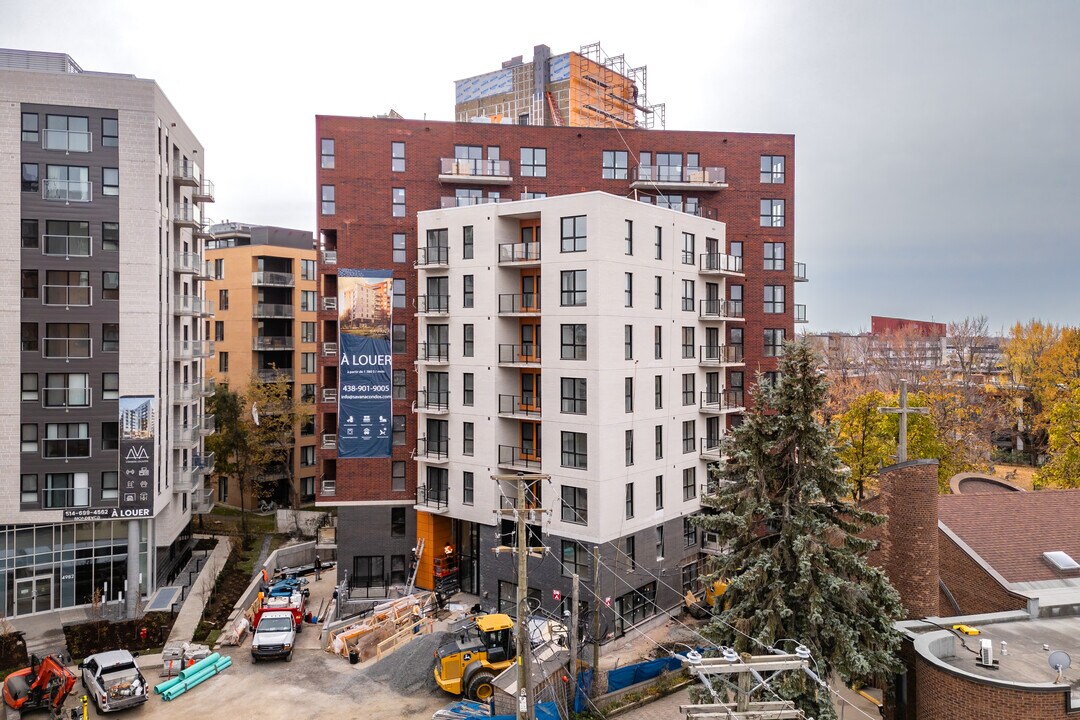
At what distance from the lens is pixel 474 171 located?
3956 cm

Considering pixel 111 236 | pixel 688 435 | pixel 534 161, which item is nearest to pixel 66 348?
pixel 111 236

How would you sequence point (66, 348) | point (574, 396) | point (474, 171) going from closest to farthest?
1. point (574, 396)
2. point (66, 348)
3. point (474, 171)

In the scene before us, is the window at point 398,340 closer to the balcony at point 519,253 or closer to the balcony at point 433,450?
the balcony at point 433,450

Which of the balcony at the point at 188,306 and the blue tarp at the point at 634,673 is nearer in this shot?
the blue tarp at the point at 634,673

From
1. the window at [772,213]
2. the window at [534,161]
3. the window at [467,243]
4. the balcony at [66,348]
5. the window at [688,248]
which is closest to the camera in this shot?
the balcony at [66,348]

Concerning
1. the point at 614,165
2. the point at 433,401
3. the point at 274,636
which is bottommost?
the point at 274,636

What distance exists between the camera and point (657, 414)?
34625 millimetres

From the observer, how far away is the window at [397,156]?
39188 millimetres

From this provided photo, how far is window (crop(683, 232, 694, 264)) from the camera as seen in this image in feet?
122

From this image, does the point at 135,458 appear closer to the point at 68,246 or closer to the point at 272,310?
the point at 68,246

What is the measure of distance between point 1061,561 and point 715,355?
1836 cm

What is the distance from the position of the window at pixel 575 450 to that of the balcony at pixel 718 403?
925 centimetres

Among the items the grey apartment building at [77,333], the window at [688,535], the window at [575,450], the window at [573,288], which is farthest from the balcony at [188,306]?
the window at [688,535]

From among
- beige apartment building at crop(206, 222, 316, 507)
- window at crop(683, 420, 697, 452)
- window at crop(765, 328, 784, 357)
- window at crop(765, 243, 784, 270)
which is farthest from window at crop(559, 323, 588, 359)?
beige apartment building at crop(206, 222, 316, 507)
